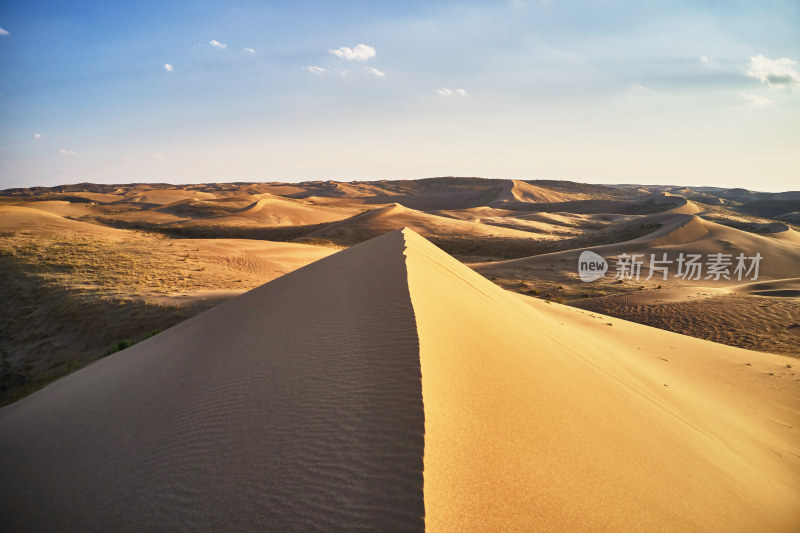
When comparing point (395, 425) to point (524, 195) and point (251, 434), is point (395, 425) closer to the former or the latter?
point (251, 434)

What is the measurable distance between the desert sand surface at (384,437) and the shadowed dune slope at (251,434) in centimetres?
1

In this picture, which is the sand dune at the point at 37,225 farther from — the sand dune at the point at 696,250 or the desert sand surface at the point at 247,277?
the sand dune at the point at 696,250

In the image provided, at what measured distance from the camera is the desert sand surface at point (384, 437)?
6.78 feet

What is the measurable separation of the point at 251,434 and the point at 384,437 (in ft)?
3.34

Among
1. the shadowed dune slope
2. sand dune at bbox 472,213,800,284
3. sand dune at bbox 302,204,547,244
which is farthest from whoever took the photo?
sand dune at bbox 302,204,547,244

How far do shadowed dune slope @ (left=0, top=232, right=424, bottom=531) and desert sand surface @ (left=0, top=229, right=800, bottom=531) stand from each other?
0.04 feet

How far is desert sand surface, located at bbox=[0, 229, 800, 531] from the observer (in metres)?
2.07

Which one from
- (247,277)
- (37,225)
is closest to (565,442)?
(247,277)

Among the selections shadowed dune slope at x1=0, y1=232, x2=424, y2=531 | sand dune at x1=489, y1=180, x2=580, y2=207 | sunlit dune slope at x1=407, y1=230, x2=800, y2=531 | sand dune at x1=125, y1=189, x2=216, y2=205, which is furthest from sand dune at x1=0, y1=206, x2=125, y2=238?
sand dune at x1=489, y1=180, x2=580, y2=207

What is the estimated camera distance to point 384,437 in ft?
7.22

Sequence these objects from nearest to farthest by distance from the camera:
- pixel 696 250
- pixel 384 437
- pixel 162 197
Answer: pixel 384 437, pixel 696 250, pixel 162 197

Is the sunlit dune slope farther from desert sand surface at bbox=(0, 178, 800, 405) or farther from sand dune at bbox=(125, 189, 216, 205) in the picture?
sand dune at bbox=(125, 189, 216, 205)

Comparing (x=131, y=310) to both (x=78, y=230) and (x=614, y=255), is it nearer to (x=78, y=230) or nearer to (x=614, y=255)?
(x=78, y=230)

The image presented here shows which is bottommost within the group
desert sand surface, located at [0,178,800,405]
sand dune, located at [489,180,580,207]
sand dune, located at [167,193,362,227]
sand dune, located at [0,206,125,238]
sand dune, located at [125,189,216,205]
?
desert sand surface, located at [0,178,800,405]
